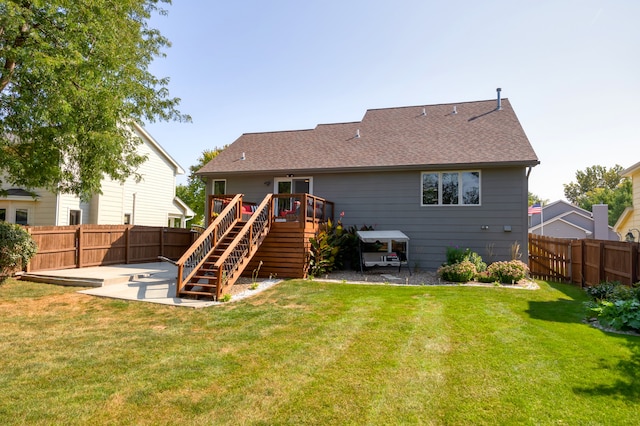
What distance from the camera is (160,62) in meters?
14.2

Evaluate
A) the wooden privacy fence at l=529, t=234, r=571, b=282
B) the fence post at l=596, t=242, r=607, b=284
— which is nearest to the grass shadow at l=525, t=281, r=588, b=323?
the fence post at l=596, t=242, r=607, b=284

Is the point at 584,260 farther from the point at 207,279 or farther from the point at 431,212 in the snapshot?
the point at 207,279

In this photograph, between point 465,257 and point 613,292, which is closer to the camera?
point 613,292

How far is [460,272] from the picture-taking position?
912 centimetres

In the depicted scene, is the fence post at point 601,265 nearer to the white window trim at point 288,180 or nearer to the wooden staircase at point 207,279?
the white window trim at point 288,180

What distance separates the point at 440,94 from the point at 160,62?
11887 millimetres

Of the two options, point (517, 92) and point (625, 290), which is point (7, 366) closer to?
point (625, 290)

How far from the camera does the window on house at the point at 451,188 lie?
11.1 m

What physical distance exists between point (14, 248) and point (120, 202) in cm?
913

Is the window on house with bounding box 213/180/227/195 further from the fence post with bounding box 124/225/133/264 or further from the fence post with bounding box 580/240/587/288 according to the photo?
the fence post with bounding box 580/240/587/288

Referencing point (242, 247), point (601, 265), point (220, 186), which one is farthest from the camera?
point (220, 186)

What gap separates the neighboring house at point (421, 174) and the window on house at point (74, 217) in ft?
23.2

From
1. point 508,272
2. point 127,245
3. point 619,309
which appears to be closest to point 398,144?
point 508,272

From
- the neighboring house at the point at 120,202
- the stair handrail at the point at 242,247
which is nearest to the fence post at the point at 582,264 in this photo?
the stair handrail at the point at 242,247
